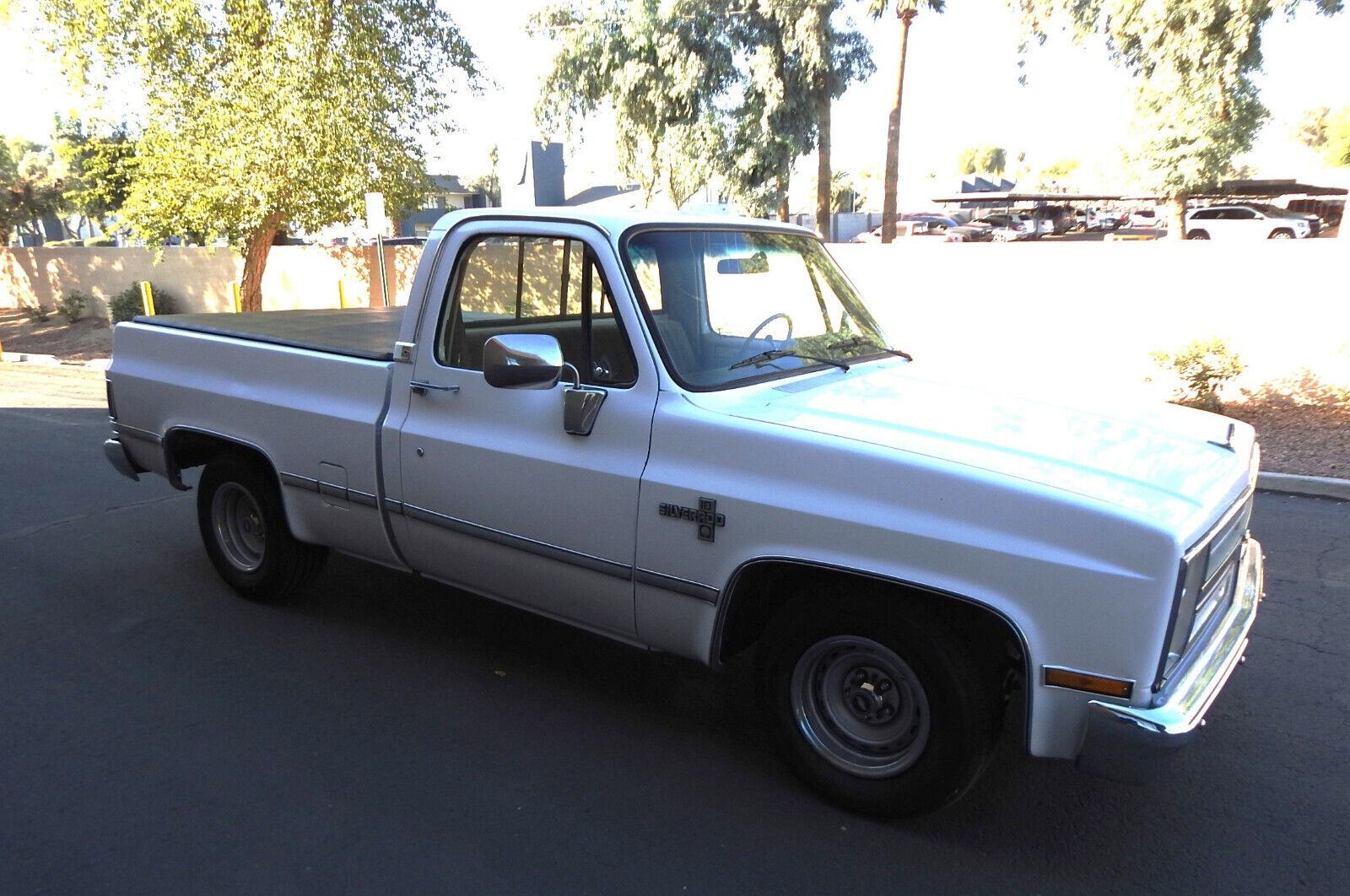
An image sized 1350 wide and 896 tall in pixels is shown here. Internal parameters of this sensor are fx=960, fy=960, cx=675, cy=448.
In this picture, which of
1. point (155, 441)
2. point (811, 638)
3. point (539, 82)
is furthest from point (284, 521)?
point (539, 82)

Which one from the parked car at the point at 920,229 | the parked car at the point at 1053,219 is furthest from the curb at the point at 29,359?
the parked car at the point at 1053,219

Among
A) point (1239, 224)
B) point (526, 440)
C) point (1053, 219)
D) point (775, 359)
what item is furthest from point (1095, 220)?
point (526, 440)

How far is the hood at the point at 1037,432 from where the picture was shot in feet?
9.20

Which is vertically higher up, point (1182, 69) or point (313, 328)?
point (1182, 69)

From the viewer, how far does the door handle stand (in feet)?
12.8

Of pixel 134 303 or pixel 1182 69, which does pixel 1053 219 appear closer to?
pixel 1182 69

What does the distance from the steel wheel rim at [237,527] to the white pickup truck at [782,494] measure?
1.51 ft

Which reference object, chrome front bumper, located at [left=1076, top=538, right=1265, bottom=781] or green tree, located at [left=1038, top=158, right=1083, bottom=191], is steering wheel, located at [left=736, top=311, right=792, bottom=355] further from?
green tree, located at [left=1038, top=158, right=1083, bottom=191]

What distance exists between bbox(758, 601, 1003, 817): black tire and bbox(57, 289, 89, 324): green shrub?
24255 millimetres

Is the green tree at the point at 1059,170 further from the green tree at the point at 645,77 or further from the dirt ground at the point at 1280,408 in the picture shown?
the dirt ground at the point at 1280,408

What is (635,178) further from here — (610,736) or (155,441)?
(610,736)

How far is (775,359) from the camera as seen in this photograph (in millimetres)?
3721

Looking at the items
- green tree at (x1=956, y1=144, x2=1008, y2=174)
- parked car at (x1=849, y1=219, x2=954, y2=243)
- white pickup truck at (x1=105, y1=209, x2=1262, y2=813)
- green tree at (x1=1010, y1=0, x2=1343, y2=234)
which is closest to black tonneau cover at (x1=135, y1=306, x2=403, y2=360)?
white pickup truck at (x1=105, y1=209, x2=1262, y2=813)

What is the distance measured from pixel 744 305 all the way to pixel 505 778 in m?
2.07
